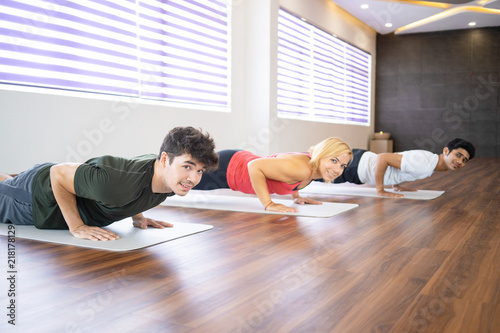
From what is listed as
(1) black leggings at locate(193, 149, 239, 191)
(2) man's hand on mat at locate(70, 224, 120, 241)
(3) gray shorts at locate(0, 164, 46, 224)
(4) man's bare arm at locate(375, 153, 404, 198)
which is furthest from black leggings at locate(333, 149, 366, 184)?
(3) gray shorts at locate(0, 164, 46, 224)

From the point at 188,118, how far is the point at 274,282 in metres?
3.30

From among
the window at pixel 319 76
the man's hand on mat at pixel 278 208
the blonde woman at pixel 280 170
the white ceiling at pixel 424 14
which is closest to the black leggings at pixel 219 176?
the blonde woman at pixel 280 170

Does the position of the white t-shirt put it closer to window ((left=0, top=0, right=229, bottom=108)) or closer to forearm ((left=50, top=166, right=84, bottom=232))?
window ((left=0, top=0, right=229, bottom=108))

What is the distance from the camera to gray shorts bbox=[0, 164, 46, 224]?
1775 millimetres

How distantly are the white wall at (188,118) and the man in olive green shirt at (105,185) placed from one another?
1.25 meters

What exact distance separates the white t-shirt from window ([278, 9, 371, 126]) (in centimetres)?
240

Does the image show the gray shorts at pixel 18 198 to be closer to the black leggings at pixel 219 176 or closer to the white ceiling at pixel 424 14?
the black leggings at pixel 219 176

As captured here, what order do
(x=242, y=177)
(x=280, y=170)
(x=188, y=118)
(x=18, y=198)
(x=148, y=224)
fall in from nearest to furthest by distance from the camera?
1. (x=18, y=198)
2. (x=148, y=224)
3. (x=280, y=170)
4. (x=242, y=177)
5. (x=188, y=118)

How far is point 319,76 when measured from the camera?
689cm

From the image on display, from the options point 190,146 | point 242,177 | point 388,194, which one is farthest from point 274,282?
point 388,194

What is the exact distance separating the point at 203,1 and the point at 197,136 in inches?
134

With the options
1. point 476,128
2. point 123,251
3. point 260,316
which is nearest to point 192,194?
point 123,251

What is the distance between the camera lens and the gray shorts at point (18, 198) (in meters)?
1.77

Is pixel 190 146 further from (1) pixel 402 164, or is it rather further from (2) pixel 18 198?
(1) pixel 402 164
